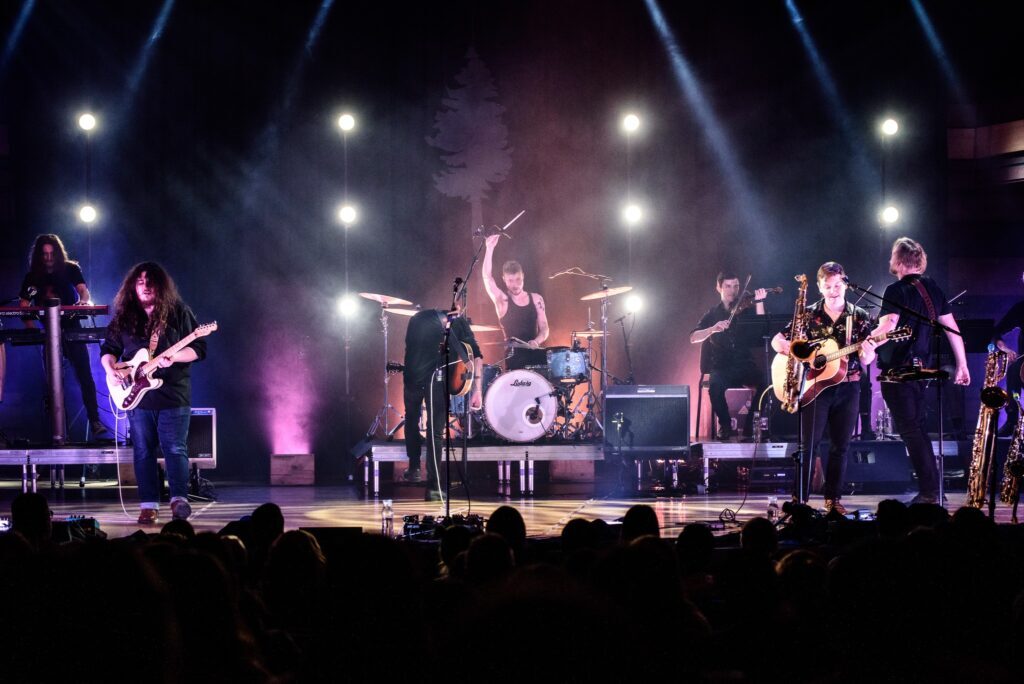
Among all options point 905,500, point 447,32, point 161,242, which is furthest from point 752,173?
point 161,242

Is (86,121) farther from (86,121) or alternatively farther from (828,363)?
(828,363)

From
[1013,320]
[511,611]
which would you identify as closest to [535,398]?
[1013,320]

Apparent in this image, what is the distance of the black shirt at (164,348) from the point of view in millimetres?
8445

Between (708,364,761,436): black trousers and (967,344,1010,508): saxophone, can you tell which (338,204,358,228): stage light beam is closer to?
(708,364,761,436): black trousers

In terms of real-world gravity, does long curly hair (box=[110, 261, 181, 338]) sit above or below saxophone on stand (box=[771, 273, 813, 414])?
above

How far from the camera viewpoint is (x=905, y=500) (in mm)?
10648

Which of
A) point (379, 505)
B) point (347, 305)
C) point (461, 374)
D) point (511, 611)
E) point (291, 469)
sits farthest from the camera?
point (347, 305)

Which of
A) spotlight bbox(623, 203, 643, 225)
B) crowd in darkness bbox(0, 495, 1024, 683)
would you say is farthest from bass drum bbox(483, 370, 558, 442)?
crowd in darkness bbox(0, 495, 1024, 683)

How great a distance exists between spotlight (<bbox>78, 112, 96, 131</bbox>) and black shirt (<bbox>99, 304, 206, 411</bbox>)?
615 cm

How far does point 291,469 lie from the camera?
13508 millimetres

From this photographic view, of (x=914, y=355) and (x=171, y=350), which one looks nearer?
(x=171, y=350)

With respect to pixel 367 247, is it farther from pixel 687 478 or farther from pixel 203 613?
pixel 203 613

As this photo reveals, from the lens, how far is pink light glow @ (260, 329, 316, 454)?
1409 cm

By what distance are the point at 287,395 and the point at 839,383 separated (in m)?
8.02
